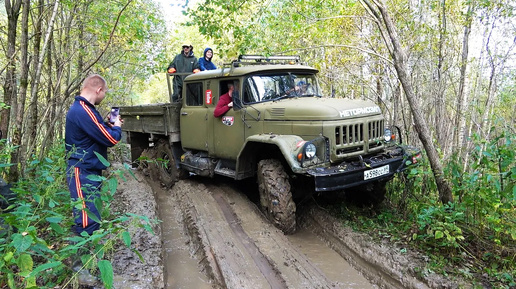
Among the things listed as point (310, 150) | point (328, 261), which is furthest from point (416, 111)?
point (328, 261)

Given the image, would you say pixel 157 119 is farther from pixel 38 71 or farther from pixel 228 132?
pixel 38 71

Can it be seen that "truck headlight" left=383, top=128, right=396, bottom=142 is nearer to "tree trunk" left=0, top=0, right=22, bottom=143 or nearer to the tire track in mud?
the tire track in mud

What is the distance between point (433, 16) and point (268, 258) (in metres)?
8.26

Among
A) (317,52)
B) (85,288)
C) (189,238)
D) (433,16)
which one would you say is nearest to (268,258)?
(189,238)

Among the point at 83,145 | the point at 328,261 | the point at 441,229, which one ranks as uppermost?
the point at 83,145

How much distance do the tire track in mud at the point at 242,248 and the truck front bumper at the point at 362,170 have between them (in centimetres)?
90

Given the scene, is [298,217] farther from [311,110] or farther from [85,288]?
[85,288]

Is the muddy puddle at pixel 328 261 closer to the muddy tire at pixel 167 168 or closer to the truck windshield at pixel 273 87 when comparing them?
the truck windshield at pixel 273 87

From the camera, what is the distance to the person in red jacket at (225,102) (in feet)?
18.2

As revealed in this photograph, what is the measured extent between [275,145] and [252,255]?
1537mm

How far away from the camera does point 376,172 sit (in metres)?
4.30

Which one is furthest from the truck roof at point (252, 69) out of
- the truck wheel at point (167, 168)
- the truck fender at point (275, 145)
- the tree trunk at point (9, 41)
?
the tree trunk at point (9, 41)

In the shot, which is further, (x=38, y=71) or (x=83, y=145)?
(x=38, y=71)

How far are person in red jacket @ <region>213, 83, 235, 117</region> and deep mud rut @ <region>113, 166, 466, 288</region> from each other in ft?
4.99
